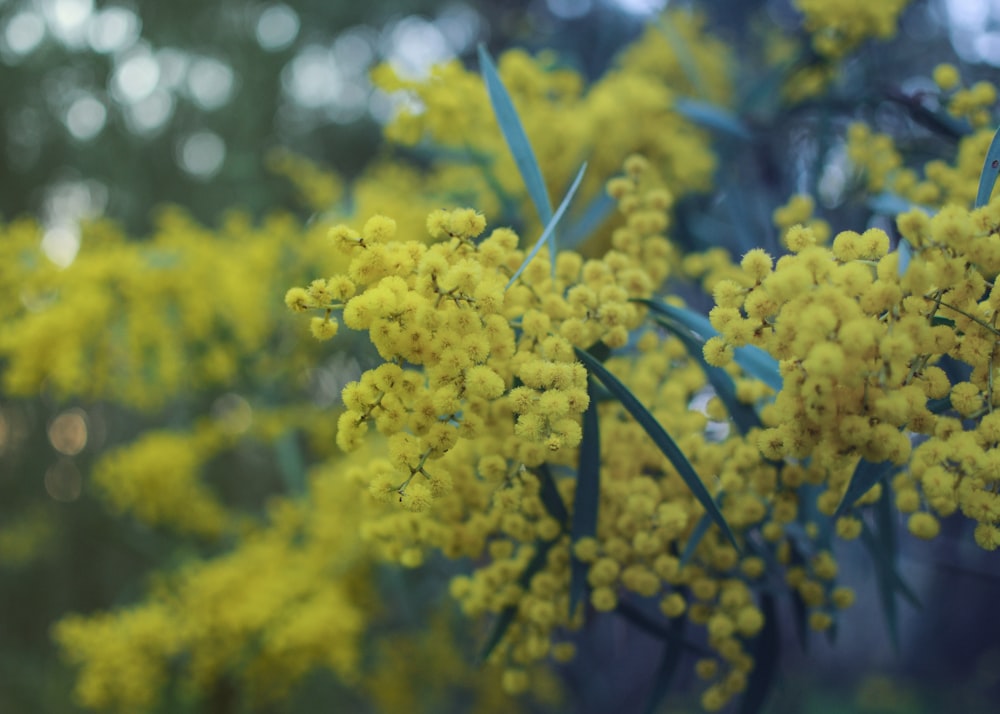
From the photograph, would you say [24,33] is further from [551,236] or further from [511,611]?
[511,611]

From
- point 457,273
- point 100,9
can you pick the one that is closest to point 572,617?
point 457,273

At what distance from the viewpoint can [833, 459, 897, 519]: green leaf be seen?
0.77 meters

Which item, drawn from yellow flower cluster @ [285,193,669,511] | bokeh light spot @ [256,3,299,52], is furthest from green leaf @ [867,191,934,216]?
bokeh light spot @ [256,3,299,52]

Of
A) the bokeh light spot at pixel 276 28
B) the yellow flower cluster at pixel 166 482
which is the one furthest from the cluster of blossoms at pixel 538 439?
the bokeh light spot at pixel 276 28

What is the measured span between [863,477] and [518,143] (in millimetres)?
609

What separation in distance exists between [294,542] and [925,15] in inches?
110

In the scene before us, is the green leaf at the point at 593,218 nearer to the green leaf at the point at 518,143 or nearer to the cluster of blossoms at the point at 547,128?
the cluster of blossoms at the point at 547,128

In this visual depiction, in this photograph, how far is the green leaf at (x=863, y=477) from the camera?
2.53ft

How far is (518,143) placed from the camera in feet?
3.43

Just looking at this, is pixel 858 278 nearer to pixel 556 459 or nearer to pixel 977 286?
pixel 977 286

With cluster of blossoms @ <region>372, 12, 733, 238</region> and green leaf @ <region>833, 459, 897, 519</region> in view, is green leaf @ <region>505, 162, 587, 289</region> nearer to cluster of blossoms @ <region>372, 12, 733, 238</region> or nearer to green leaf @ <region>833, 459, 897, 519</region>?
green leaf @ <region>833, 459, 897, 519</region>

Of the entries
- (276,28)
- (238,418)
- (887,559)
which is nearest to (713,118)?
(887,559)

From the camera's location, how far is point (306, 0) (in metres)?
3.79

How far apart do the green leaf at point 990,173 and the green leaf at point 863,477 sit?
1.03ft
